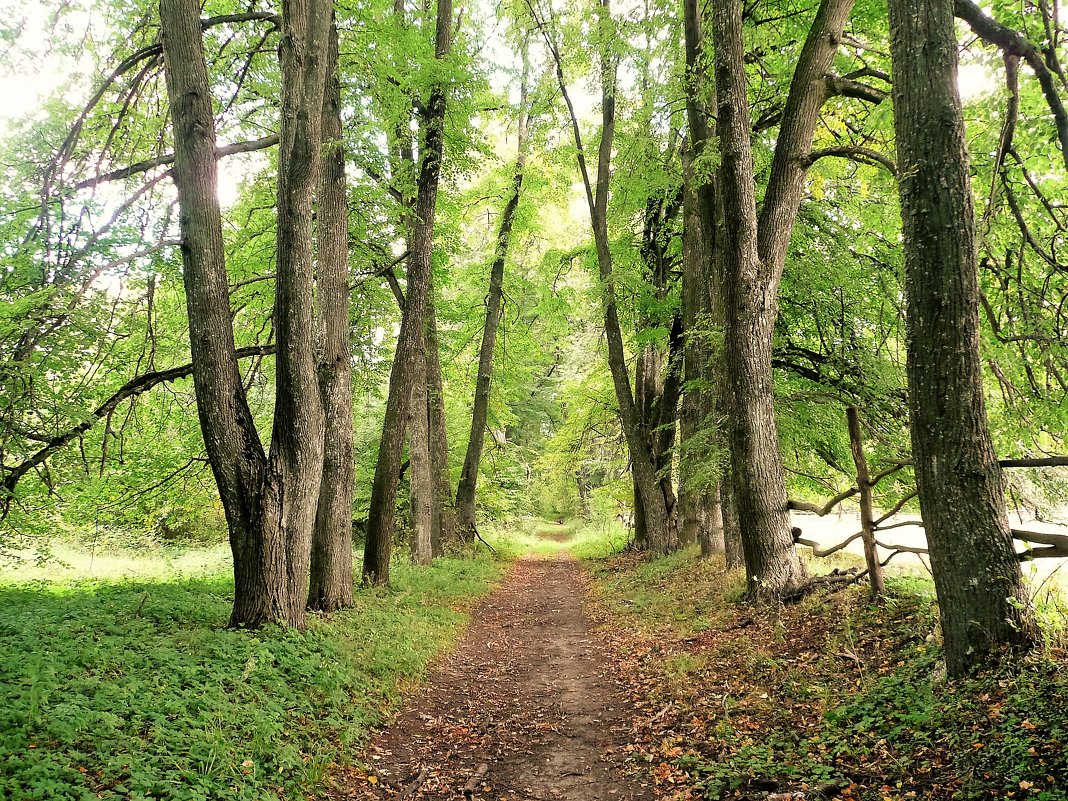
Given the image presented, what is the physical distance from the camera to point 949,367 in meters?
4.14

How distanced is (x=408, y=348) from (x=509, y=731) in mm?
6921

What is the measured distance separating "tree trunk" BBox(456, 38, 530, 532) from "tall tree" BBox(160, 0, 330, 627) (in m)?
9.70

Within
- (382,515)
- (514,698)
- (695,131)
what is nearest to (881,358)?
(695,131)

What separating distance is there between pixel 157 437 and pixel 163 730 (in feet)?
23.4

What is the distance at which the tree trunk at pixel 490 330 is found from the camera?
16.6 metres

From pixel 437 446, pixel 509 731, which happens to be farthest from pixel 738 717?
pixel 437 446

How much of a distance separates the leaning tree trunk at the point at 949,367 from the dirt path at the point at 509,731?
2662 millimetres

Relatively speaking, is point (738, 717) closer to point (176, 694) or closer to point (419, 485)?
point (176, 694)

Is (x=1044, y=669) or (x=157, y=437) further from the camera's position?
(x=157, y=437)

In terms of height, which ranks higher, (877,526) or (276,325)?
(276,325)

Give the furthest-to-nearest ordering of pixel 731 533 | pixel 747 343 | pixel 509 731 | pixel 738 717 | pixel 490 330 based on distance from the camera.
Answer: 1. pixel 490 330
2. pixel 731 533
3. pixel 747 343
4. pixel 509 731
5. pixel 738 717

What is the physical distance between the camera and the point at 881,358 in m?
10.3

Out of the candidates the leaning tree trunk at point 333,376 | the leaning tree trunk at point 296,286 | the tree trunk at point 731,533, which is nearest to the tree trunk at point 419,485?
the leaning tree trunk at point 333,376

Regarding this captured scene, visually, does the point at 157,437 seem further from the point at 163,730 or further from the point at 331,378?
the point at 163,730
